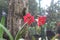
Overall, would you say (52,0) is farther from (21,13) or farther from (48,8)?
(21,13)

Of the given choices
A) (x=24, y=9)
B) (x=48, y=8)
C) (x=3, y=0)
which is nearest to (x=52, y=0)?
(x=48, y=8)

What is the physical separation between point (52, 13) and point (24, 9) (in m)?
2.19

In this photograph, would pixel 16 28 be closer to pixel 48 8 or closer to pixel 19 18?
pixel 19 18

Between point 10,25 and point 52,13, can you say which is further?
point 52,13

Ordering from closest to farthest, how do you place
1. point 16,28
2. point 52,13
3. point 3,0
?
point 16,28 < point 52,13 < point 3,0

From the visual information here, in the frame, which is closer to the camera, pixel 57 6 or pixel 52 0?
pixel 52 0

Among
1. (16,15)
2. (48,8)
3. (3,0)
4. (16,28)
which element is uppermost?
(3,0)

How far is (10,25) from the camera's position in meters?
1.84

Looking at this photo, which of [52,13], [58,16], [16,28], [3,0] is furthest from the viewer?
[3,0]

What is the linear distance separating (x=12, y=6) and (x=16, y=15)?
0.12 metres

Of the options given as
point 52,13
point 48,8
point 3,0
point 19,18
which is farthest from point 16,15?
point 3,0

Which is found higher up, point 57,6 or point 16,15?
point 57,6

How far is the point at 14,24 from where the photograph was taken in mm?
1804

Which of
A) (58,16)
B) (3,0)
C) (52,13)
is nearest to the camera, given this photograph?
(52,13)
